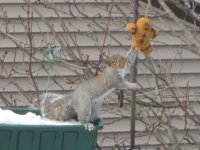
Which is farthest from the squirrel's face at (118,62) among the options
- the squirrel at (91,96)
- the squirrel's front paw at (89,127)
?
the squirrel's front paw at (89,127)

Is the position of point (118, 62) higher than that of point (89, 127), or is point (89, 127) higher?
point (118, 62)

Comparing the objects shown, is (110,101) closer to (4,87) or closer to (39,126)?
(4,87)

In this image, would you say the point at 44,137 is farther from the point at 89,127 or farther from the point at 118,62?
the point at 118,62

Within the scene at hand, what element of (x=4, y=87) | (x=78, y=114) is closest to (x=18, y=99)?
(x=4, y=87)

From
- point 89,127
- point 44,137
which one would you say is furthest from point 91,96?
point 44,137

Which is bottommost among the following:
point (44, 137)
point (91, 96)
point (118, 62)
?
point (44, 137)

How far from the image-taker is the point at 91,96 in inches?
84.0

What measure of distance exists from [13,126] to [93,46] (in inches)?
127

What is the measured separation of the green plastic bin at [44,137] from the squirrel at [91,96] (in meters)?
0.06

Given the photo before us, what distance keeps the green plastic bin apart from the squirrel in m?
0.06

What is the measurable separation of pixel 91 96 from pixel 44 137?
0.22m

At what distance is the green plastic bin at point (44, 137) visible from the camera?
81.7 inches

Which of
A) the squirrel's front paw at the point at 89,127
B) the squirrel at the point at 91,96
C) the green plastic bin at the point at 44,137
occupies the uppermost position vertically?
the squirrel at the point at 91,96

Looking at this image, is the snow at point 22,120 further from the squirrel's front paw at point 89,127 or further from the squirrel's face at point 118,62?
the squirrel's face at point 118,62
